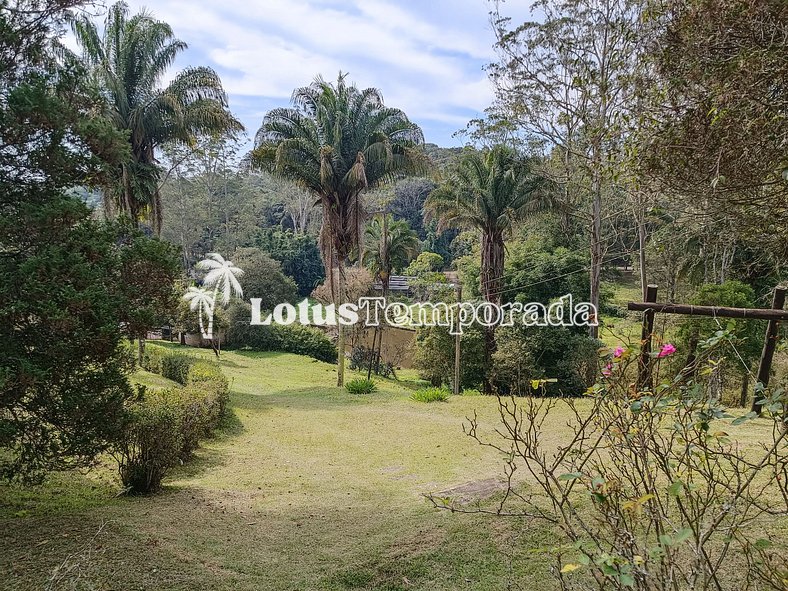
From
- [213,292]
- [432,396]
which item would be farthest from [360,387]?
[213,292]

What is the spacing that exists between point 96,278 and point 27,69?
2.07 metres

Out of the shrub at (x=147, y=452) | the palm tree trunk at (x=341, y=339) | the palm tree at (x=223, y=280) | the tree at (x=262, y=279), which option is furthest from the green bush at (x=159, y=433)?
the tree at (x=262, y=279)

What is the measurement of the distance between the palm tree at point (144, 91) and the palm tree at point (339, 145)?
237 cm

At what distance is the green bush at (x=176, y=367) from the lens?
1323 cm

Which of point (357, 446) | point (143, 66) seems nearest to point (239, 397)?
point (357, 446)

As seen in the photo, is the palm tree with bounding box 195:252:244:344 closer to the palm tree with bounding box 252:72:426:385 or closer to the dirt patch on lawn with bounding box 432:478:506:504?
the palm tree with bounding box 252:72:426:385

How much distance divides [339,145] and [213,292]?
10990 mm

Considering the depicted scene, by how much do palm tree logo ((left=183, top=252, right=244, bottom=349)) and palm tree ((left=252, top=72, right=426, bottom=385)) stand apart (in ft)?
24.3

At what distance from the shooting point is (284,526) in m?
4.93

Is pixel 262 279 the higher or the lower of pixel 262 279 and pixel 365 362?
the higher

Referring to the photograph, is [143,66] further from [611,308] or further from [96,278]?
[611,308]

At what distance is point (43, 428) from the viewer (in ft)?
14.3

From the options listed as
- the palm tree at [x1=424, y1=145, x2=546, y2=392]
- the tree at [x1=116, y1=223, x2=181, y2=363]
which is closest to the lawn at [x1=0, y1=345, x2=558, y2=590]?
the tree at [x1=116, y1=223, x2=181, y2=363]

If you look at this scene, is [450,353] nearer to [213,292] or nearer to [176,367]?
[176,367]
